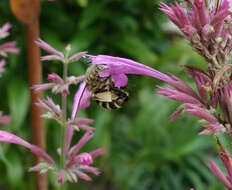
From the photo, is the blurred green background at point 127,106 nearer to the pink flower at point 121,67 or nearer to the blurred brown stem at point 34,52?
the blurred brown stem at point 34,52

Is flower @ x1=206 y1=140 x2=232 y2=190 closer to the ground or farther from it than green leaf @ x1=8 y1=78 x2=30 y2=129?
farther from it

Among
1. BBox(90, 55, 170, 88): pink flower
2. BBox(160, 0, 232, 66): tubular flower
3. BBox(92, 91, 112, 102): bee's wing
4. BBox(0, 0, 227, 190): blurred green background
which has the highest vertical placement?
BBox(160, 0, 232, 66): tubular flower

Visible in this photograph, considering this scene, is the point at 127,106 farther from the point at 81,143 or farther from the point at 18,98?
the point at 81,143

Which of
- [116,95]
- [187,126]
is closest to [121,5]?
[187,126]

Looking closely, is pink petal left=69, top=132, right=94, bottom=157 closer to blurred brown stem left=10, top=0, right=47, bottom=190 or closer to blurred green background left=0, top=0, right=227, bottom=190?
blurred brown stem left=10, top=0, right=47, bottom=190

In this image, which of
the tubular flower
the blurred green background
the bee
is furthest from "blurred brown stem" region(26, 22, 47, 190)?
the blurred green background

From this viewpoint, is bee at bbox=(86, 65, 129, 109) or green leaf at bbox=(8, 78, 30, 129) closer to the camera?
bee at bbox=(86, 65, 129, 109)
